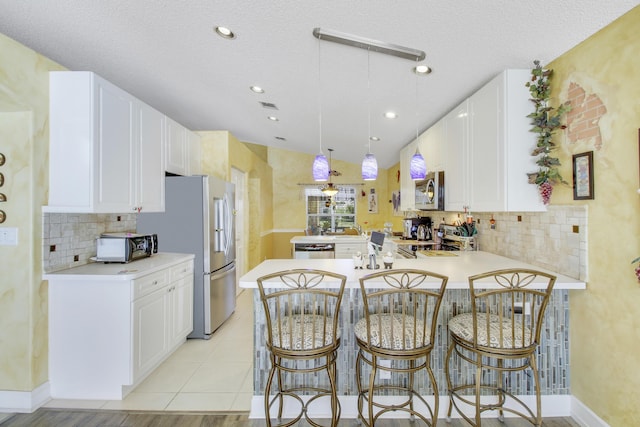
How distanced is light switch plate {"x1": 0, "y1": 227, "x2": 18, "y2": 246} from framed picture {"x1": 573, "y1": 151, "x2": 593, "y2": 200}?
3792 mm

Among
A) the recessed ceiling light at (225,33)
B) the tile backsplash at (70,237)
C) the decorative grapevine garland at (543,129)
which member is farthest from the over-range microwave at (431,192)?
the tile backsplash at (70,237)

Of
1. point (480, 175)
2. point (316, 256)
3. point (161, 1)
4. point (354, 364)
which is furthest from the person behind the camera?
point (316, 256)

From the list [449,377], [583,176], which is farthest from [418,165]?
[449,377]

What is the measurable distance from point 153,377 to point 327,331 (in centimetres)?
178

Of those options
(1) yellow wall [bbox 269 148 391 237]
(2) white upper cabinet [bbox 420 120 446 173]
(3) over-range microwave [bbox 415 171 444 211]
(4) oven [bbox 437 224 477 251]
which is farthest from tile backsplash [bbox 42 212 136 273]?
(1) yellow wall [bbox 269 148 391 237]

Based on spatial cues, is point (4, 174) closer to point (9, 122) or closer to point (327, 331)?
point (9, 122)

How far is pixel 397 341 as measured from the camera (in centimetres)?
172

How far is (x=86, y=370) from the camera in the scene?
2.23m

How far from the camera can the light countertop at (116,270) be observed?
2221mm

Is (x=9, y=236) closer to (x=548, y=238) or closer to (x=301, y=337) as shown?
(x=301, y=337)

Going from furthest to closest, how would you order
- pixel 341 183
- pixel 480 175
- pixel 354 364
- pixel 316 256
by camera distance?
pixel 341 183
pixel 316 256
pixel 480 175
pixel 354 364

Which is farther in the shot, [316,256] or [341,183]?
[341,183]

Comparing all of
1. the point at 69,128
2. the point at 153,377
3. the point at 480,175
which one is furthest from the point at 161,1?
the point at 153,377

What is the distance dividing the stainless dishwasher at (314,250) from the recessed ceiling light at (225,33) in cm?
302
